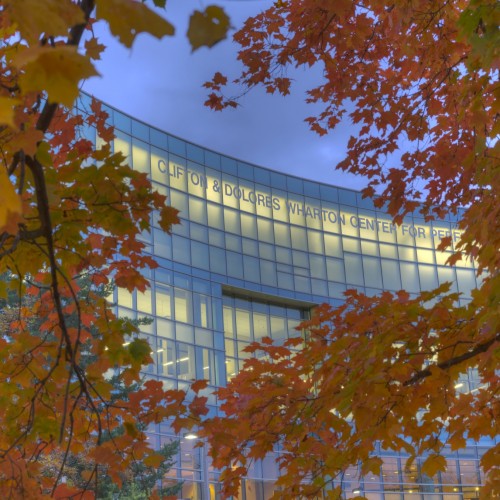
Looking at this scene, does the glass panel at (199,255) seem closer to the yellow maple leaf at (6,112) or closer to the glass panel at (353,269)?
the glass panel at (353,269)

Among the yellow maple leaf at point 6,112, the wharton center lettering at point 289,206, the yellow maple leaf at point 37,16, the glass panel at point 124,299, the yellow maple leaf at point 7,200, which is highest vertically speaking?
the wharton center lettering at point 289,206

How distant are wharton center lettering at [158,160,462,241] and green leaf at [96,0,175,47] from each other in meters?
23.7

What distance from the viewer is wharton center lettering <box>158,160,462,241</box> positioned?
2645 centimetres

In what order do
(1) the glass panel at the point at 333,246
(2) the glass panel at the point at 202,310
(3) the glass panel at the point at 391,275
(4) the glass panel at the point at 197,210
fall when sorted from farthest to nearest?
(3) the glass panel at the point at 391,275 → (1) the glass panel at the point at 333,246 → (4) the glass panel at the point at 197,210 → (2) the glass panel at the point at 202,310

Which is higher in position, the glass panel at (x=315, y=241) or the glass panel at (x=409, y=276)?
the glass panel at (x=315, y=241)

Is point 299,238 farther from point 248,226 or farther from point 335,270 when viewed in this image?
point 248,226

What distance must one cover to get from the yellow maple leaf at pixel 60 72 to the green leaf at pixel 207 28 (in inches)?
11.3

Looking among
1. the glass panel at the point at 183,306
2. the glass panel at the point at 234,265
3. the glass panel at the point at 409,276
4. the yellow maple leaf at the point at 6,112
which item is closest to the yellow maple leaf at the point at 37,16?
the yellow maple leaf at the point at 6,112

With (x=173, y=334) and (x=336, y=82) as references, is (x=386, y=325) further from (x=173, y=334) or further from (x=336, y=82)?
(x=173, y=334)

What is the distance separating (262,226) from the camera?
28281 mm

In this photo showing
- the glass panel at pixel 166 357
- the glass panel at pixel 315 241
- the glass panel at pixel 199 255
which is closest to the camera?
the glass panel at pixel 166 357

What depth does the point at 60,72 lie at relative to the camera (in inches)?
61.4

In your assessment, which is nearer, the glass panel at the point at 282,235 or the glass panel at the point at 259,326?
the glass panel at the point at 259,326

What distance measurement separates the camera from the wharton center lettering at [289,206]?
1041 inches
